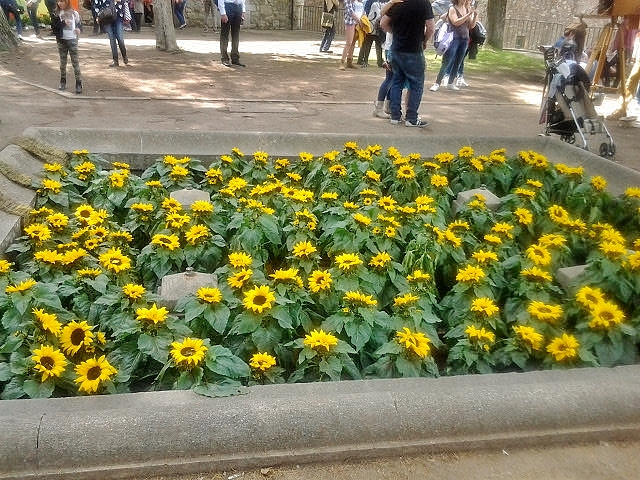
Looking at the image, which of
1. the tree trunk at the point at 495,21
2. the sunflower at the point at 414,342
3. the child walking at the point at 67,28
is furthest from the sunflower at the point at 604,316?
the tree trunk at the point at 495,21

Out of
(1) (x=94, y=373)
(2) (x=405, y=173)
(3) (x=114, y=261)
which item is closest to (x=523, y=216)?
(2) (x=405, y=173)

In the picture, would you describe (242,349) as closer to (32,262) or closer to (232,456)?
(232,456)

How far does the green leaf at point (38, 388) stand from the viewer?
2307 millimetres

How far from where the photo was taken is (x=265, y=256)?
11.5 ft

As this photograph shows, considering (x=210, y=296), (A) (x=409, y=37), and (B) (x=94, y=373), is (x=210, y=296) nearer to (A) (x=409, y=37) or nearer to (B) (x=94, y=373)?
(B) (x=94, y=373)

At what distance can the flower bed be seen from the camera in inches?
100

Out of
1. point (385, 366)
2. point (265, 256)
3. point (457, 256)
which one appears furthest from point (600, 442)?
point (265, 256)

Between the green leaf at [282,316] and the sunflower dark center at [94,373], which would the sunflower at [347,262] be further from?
the sunflower dark center at [94,373]

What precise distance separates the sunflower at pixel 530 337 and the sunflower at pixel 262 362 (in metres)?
1.17

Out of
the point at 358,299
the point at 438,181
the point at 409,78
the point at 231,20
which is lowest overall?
the point at 358,299

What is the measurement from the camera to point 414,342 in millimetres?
2553

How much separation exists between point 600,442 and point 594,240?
5.43 feet

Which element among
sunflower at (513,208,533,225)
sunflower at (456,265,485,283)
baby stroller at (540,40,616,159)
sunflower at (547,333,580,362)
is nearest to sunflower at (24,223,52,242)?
sunflower at (456,265,485,283)

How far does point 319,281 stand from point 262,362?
0.61 m
